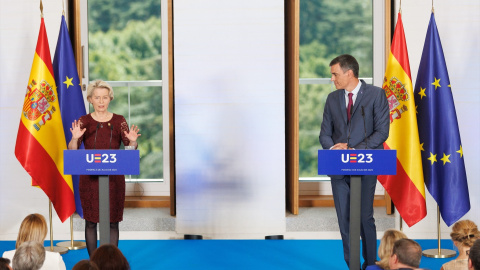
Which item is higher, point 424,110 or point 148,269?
point 424,110

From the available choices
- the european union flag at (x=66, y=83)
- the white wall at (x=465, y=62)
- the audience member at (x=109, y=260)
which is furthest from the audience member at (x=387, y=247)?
the european union flag at (x=66, y=83)

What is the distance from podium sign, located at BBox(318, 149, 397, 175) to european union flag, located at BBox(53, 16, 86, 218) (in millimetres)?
2935

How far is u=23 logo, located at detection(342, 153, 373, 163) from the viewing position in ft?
12.6

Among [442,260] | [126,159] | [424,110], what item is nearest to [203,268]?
[126,159]

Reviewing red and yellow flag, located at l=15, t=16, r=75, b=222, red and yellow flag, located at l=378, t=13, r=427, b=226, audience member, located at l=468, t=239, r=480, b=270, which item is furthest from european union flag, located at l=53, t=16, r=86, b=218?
audience member, located at l=468, t=239, r=480, b=270

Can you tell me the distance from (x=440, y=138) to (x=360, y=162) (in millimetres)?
2142

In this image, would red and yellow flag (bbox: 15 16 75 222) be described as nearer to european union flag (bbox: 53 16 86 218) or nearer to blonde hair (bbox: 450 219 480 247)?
european union flag (bbox: 53 16 86 218)

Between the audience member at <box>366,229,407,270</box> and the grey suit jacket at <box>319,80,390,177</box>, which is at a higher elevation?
the grey suit jacket at <box>319,80,390,177</box>

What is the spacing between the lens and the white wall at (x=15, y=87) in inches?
251

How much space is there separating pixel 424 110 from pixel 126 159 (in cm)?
300

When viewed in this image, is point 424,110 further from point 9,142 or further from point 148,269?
point 9,142

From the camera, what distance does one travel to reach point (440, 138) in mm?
5699

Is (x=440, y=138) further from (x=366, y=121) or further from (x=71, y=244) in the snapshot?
(x=71, y=244)

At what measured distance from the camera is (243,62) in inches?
253
